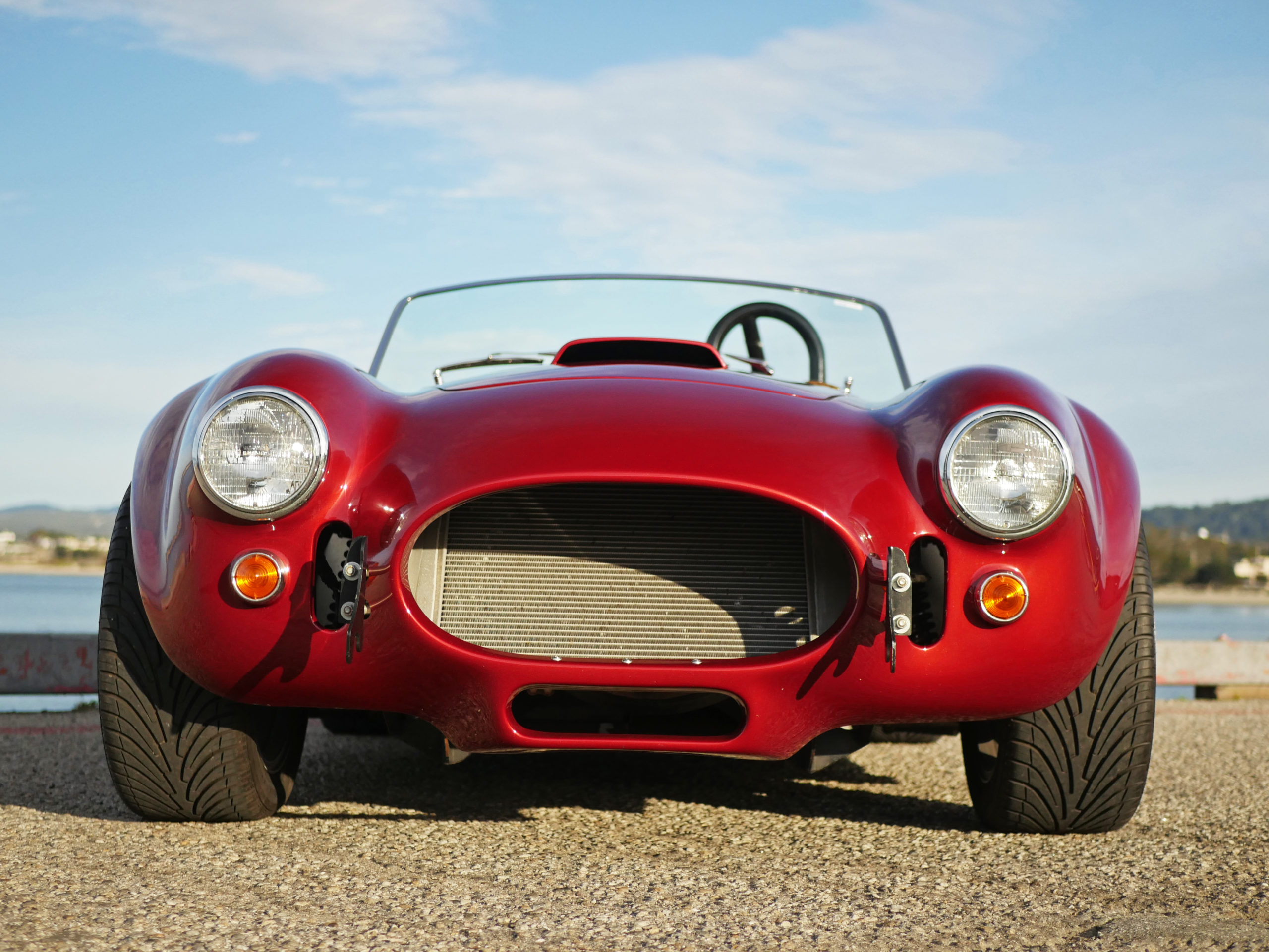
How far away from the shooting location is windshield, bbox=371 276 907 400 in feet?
12.7

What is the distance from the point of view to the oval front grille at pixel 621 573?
6.94 ft

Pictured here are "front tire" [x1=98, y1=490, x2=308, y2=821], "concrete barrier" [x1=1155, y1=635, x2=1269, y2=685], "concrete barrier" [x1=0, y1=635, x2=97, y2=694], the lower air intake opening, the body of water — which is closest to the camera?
the lower air intake opening

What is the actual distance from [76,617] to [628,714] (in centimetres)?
2350

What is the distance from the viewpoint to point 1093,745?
2316mm

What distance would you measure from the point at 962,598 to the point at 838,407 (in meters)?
0.52

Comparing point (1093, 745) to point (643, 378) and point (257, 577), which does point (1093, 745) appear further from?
point (257, 577)

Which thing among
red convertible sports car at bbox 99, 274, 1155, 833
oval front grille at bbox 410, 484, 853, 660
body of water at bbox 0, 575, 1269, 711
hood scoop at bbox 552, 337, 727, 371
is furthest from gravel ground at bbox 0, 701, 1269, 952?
body of water at bbox 0, 575, 1269, 711

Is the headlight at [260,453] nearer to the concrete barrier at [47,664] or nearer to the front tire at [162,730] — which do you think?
the front tire at [162,730]

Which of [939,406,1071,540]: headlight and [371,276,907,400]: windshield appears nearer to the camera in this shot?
[939,406,1071,540]: headlight

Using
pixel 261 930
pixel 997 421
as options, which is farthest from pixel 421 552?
pixel 997 421

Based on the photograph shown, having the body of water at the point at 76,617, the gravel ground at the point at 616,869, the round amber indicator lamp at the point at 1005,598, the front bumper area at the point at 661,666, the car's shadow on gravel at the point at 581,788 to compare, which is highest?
the round amber indicator lamp at the point at 1005,598

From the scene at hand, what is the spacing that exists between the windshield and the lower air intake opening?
171cm


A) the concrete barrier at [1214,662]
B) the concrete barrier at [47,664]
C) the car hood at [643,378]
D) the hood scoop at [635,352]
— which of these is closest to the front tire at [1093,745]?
the car hood at [643,378]

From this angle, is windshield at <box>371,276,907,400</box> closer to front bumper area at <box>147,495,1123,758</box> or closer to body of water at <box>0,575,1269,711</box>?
front bumper area at <box>147,495,1123,758</box>
